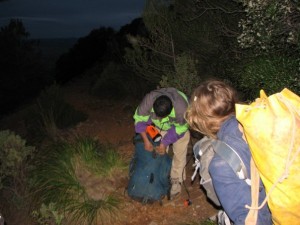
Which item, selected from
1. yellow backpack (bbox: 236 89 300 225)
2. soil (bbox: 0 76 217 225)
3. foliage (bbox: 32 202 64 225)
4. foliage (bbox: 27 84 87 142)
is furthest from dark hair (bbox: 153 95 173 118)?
foliage (bbox: 27 84 87 142)

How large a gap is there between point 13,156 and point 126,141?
6.56ft

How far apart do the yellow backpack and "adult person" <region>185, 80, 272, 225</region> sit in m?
0.16

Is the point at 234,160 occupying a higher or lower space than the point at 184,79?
higher

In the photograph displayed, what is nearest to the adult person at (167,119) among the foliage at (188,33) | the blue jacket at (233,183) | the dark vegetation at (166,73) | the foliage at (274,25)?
the dark vegetation at (166,73)

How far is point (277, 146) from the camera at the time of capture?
1.82 m

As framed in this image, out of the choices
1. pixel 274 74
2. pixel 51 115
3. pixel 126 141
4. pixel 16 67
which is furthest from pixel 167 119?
pixel 16 67

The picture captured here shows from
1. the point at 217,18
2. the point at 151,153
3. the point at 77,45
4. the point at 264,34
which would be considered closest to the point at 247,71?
the point at 264,34

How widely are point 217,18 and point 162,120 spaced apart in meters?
2.61

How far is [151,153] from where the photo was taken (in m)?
4.75

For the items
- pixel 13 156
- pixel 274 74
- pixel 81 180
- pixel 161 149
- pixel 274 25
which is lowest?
pixel 81 180

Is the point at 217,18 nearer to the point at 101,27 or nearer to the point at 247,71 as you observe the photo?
the point at 247,71

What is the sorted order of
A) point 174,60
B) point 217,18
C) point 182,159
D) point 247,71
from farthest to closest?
point 174,60
point 217,18
point 182,159
point 247,71

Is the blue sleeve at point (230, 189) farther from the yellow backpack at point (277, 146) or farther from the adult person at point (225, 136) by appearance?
the yellow backpack at point (277, 146)

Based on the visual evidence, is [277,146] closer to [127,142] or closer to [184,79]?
[184,79]
